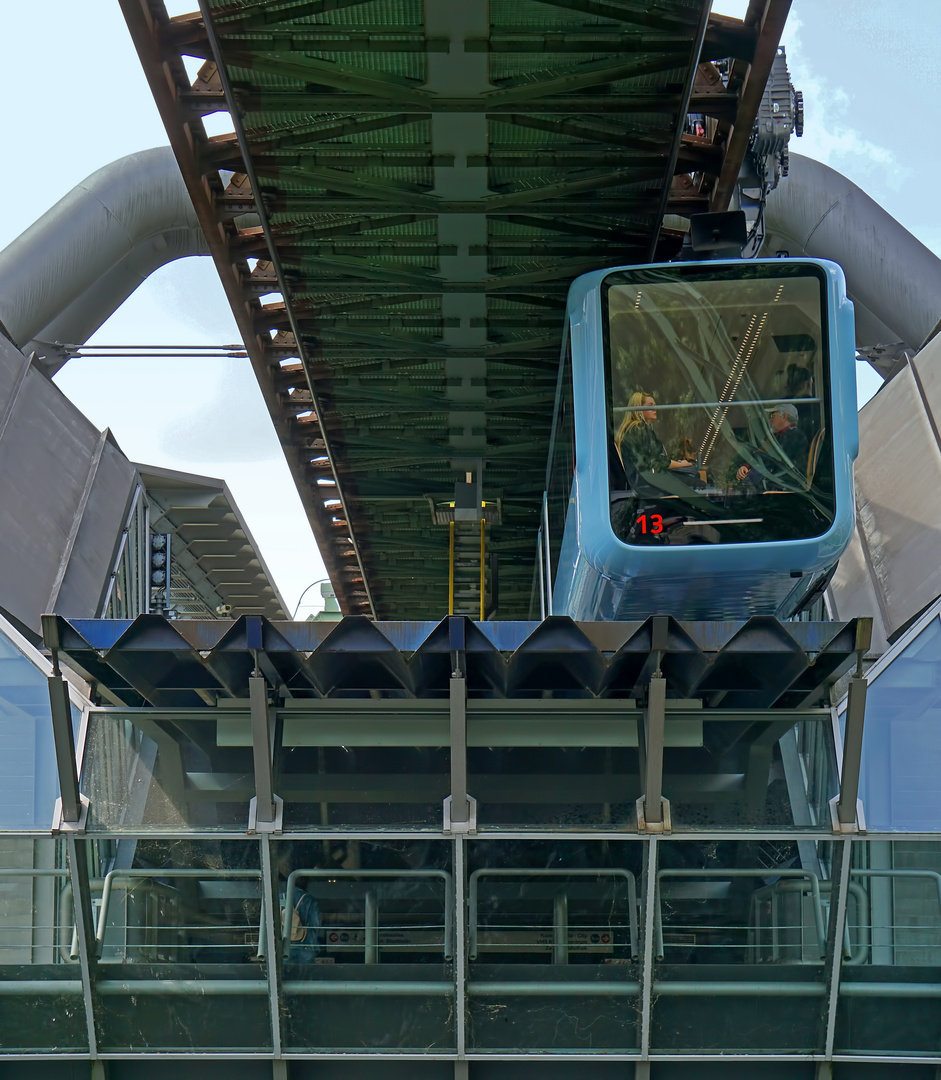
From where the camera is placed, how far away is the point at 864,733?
11477 millimetres

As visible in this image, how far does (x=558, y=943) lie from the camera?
11.5 metres

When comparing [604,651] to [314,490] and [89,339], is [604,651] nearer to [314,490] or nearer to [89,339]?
[314,490]

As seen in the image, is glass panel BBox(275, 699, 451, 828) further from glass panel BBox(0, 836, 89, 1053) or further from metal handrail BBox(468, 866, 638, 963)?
glass panel BBox(0, 836, 89, 1053)

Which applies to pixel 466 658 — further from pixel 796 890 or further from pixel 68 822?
pixel 68 822

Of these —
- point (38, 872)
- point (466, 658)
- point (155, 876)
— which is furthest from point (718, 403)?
point (38, 872)

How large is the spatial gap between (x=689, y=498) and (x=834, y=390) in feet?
5.56

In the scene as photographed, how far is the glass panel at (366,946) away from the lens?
1145 cm

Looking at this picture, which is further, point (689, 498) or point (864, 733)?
point (689, 498)

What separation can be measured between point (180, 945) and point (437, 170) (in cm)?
811

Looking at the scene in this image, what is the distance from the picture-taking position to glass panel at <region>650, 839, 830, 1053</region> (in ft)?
37.4

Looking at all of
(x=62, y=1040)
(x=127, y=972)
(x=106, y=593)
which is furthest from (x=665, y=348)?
(x=106, y=593)

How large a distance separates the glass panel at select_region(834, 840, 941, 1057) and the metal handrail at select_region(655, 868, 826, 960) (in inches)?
8.8

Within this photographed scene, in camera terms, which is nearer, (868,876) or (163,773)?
(868,876)

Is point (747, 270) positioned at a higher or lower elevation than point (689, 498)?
higher
